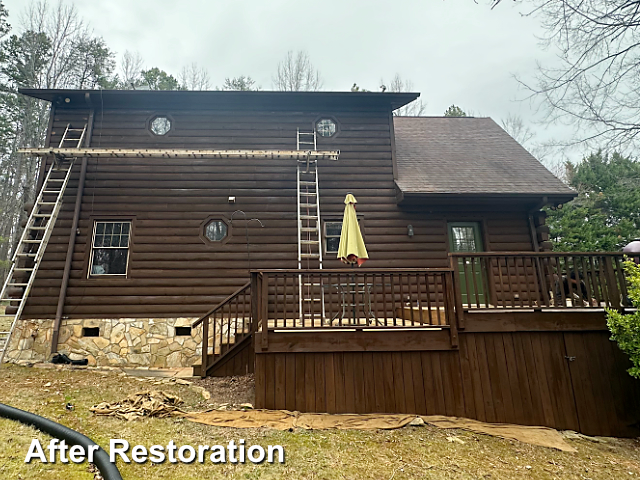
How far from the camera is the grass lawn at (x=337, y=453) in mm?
2762

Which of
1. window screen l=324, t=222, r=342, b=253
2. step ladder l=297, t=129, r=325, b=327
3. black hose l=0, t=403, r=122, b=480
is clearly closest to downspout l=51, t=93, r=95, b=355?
black hose l=0, t=403, r=122, b=480

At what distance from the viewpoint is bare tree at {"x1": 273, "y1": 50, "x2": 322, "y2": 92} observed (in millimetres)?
18328

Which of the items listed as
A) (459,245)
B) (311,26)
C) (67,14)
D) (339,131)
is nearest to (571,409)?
(459,245)

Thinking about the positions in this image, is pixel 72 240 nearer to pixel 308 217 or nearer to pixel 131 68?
pixel 308 217

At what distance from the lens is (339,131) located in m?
8.48

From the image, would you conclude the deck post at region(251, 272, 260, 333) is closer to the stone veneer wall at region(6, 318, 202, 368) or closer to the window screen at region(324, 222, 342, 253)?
the window screen at region(324, 222, 342, 253)

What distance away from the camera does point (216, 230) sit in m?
7.76

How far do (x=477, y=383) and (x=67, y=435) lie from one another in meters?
4.59

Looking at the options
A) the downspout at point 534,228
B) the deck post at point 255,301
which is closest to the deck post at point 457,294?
the deck post at point 255,301

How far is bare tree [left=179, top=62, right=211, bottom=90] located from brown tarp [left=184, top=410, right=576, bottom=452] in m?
19.0

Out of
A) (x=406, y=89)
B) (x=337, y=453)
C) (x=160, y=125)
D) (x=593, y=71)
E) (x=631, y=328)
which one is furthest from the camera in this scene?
(x=406, y=89)

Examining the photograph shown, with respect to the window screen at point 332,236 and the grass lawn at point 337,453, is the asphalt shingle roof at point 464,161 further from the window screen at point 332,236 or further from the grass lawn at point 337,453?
the grass lawn at point 337,453

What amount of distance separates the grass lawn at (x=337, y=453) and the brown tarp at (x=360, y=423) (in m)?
0.13

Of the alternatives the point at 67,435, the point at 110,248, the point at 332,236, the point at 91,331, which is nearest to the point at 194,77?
the point at 110,248
